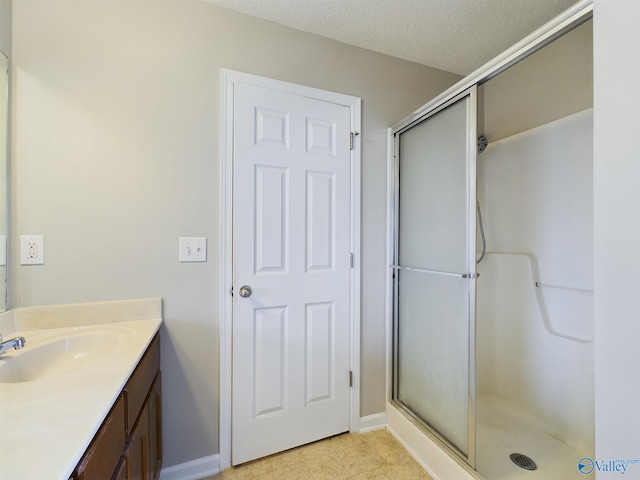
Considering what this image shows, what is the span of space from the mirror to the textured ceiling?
39.0 inches

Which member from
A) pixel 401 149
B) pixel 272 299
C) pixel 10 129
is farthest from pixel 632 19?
pixel 10 129

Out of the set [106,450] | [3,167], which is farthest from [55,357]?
[3,167]

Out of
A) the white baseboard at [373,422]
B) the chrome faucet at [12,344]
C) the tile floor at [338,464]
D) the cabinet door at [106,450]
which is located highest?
the chrome faucet at [12,344]

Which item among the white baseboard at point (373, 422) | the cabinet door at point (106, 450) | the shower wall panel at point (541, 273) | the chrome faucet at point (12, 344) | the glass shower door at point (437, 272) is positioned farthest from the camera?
the white baseboard at point (373, 422)

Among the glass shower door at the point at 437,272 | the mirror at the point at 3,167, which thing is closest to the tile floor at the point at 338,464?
the glass shower door at the point at 437,272

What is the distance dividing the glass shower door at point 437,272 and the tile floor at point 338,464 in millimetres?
231

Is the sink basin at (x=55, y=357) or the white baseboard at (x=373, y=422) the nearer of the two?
the sink basin at (x=55, y=357)

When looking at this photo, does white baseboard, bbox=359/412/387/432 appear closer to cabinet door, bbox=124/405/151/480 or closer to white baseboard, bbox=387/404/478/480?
white baseboard, bbox=387/404/478/480

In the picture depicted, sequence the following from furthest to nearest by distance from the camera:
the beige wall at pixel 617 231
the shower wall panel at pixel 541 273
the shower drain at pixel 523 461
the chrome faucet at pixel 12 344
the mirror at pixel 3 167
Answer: the shower wall panel at pixel 541 273, the shower drain at pixel 523 461, the mirror at pixel 3 167, the chrome faucet at pixel 12 344, the beige wall at pixel 617 231

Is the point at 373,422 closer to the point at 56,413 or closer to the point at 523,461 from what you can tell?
the point at 523,461

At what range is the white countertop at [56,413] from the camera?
1.57 feet

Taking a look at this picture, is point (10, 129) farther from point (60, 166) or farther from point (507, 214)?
point (507, 214)

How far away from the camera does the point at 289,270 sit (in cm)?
159

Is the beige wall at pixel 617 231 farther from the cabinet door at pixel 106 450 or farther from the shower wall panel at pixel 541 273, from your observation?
the cabinet door at pixel 106 450
